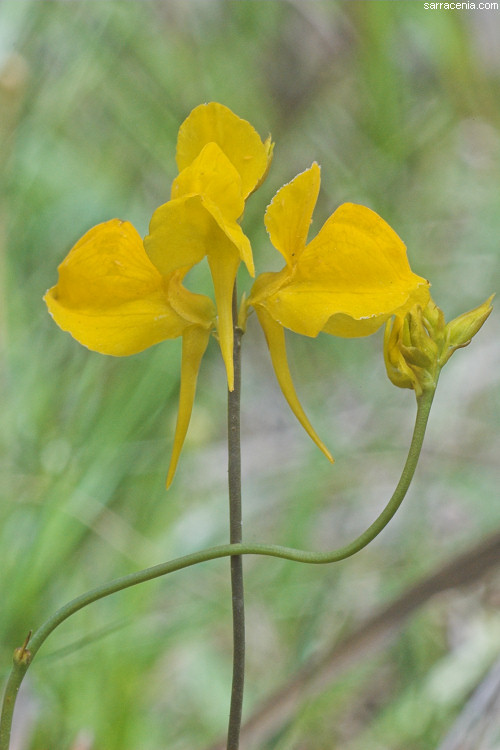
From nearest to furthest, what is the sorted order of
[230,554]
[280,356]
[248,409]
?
[230,554], [280,356], [248,409]

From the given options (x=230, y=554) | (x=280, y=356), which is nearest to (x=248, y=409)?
(x=280, y=356)

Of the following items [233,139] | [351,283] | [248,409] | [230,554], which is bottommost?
[230,554]

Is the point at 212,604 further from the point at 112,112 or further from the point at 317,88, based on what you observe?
the point at 317,88

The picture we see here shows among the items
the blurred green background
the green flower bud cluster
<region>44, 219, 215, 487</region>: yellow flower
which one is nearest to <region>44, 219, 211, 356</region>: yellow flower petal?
<region>44, 219, 215, 487</region>: yellow flower

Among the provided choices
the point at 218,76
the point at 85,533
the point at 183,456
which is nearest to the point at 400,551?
the point at 183,456

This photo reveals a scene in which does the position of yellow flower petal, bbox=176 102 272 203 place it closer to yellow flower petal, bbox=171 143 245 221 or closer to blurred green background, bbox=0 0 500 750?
yellow flower petal, bbox=171 143 245 221

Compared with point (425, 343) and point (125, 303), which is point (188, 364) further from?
point (425, 343)

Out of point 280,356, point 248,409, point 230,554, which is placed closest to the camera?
point 230,554
